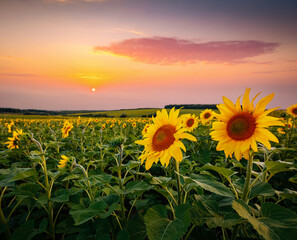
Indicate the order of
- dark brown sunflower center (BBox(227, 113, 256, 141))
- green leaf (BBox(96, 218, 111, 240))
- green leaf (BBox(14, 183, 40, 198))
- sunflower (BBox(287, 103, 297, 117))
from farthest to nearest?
1. sunflower (BBox(287, 103, 297, 117))
2. green leaf (BBox(14, 183, 40, 198))
3. green leaf (BBox(96, 218, 111, 240))
4. dark brown sunflower center (BBox(227, 113, 256, 141))

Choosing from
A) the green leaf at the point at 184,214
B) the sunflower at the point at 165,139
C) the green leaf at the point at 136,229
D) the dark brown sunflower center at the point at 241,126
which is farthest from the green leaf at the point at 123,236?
the dark brown sunflower center at the point at 241,126

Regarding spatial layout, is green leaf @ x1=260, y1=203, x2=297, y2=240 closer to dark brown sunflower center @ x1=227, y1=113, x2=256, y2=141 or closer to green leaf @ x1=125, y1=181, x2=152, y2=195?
dark brown sunflower center @ x1=227, y1=113, x2=256, y2=141

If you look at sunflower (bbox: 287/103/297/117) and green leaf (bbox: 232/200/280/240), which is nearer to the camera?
green leaf (bbox: 232/200/280/240)

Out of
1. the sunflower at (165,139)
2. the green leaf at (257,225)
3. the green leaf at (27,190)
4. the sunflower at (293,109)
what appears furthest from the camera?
the sunflower at (293,109)

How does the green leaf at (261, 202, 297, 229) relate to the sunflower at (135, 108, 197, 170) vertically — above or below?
below

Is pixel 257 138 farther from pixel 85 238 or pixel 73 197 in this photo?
pixel 73 197

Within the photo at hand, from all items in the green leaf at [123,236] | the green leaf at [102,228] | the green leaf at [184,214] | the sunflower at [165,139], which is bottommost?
the green leaf at [102,228]

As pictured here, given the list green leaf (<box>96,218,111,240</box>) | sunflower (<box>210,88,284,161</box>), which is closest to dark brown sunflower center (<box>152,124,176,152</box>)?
sunflower (<box>210,88,284,161</box>)

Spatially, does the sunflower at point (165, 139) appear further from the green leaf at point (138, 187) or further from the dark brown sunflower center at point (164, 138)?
the green leaf at point (138, 187)

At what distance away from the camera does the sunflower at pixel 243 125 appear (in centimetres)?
158

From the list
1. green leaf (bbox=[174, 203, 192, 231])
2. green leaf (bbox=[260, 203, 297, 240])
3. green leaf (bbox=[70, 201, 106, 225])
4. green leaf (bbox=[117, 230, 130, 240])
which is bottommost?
green leaf (bbox=[117, 230, 130, 240])

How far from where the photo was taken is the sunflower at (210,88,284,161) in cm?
158

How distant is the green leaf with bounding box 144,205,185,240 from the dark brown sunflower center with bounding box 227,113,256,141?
3.26ft

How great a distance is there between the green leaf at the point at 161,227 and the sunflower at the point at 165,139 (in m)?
0.49
